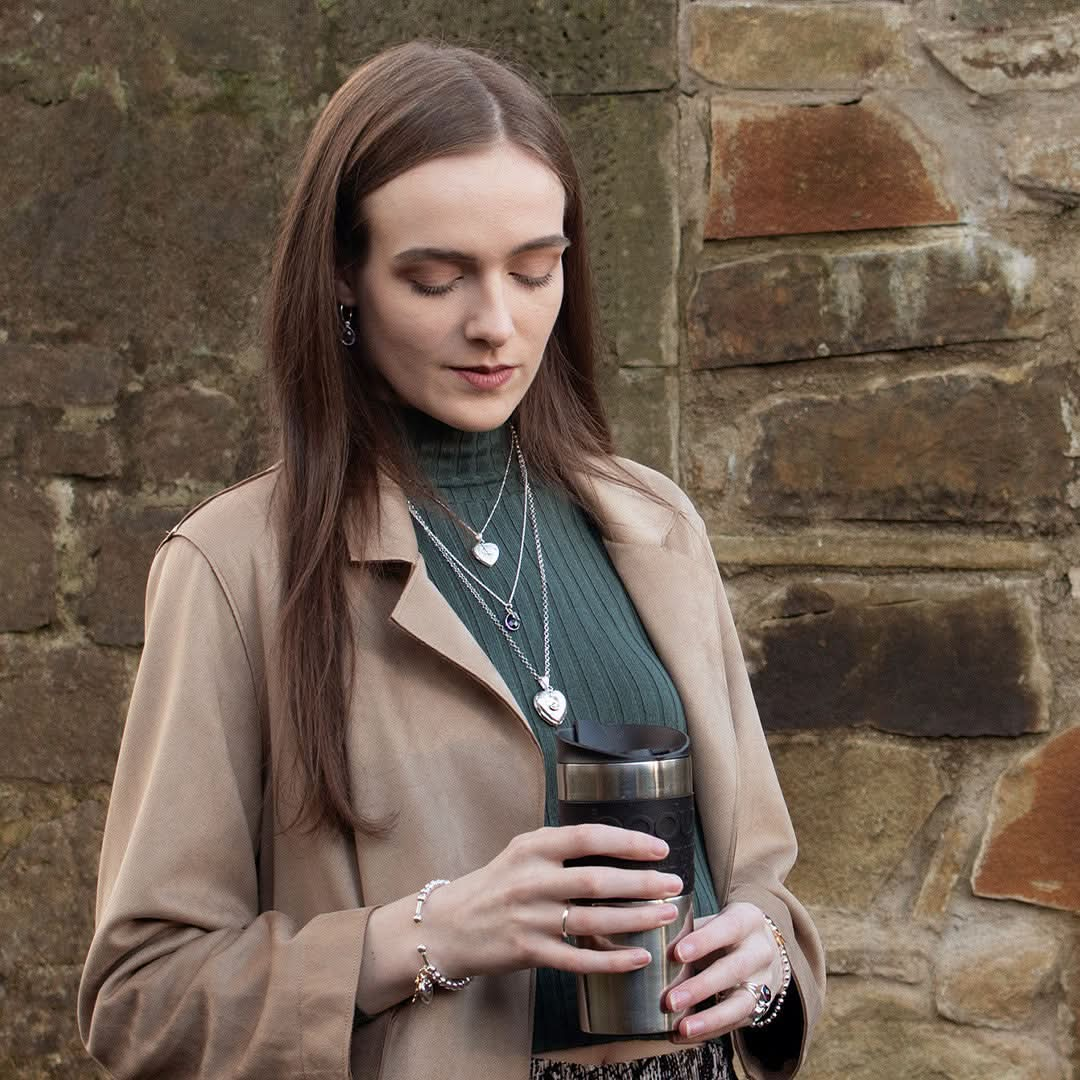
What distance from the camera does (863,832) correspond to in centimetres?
244

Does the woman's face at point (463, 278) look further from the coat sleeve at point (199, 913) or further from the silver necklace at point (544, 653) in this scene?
the coat sleeve at point (199, 913)

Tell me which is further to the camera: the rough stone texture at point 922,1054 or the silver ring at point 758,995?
the rough stone texture at point 922,1054

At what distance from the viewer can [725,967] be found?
1.46 m

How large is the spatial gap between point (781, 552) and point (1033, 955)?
0.70 metres

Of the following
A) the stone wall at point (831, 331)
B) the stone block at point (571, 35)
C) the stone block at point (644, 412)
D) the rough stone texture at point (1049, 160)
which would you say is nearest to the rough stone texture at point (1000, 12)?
the stone wall at point (831, 331)

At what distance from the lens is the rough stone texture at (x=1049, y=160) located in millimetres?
2328

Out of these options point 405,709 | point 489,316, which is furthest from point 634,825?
point 489,316

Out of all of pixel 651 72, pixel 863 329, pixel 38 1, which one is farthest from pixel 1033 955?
pixel 38 1

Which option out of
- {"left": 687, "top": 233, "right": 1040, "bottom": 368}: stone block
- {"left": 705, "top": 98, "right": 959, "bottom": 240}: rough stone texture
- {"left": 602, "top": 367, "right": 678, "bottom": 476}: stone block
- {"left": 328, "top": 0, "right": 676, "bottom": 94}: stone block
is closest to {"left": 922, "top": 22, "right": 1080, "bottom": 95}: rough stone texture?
{"left": 705, "top": 98, "right": 959, "bottom": 240}: rough stone texture

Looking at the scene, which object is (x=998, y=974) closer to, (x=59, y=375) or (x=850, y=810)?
(x=850, y=810)

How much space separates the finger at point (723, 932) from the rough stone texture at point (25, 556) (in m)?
1.46

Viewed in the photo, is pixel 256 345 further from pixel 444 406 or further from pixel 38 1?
pixel 444 406

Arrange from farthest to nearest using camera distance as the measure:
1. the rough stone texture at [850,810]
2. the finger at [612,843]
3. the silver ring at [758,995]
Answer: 1. the rough stone texture at [850,810]
2. the silver ring at [758,995]
3. the finger at [612,843]

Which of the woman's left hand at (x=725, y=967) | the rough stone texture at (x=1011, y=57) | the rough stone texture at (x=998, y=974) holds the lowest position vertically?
the rough stone texture at (x=998, y=974)
